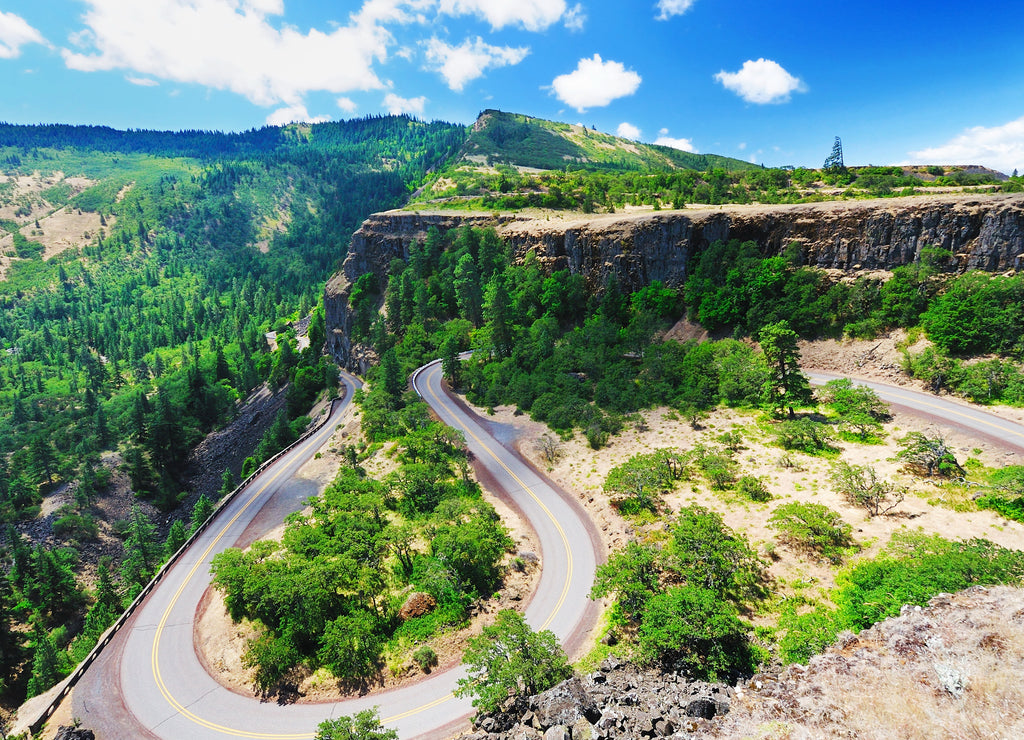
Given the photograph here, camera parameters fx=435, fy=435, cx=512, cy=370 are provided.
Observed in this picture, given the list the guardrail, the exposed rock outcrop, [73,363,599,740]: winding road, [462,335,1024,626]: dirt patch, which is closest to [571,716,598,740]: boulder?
the exposed rock outcrop

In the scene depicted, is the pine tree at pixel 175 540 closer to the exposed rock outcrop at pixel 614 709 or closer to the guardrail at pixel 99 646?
the guardrail at pixel 99 646

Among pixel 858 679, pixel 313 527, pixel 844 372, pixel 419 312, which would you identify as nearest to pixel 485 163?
pixel 419 312

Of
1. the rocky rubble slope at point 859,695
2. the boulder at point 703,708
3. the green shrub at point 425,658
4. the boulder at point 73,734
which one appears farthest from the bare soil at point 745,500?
the boulder at point 703,708

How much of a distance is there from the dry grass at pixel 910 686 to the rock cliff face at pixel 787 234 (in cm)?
5492

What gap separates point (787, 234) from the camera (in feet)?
220

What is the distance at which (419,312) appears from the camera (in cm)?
9038

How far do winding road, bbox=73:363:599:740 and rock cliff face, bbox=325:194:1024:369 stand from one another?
4631 centimetres

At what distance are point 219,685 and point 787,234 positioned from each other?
8329cm

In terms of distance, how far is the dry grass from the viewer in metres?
14.8

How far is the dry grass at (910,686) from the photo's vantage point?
1484 cm

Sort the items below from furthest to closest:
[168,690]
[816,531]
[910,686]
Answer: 1. [816,531]
2. [168,690]
3. [910,686]

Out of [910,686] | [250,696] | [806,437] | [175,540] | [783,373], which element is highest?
[783,373]

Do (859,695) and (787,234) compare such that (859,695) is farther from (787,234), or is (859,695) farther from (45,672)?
(45,672)

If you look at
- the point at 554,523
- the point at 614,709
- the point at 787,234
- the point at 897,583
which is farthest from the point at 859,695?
the point at 787,234
